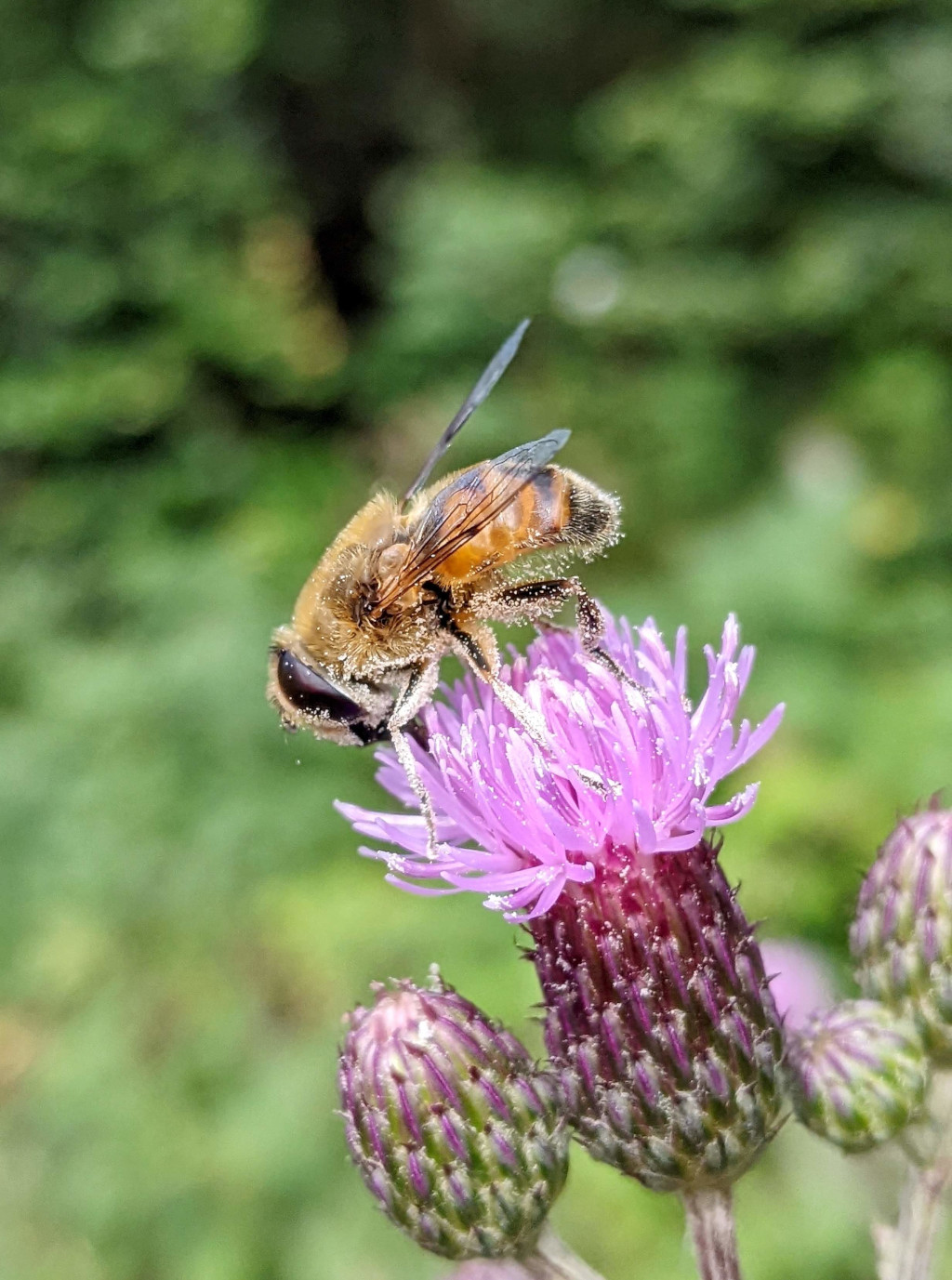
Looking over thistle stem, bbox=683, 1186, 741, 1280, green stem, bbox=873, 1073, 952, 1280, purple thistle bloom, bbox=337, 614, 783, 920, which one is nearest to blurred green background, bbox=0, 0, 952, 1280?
green stem, bbox=873, 1073, 952, 1280

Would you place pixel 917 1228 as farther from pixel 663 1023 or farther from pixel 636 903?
pixel 636 903

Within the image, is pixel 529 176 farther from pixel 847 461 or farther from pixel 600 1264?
pixel 600 1264

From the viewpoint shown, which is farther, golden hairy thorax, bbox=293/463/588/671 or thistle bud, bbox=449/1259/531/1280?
thistle bud, bbox=449/1259/531/1280

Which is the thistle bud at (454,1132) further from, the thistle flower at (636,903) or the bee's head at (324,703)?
the bee's head at (324,703)

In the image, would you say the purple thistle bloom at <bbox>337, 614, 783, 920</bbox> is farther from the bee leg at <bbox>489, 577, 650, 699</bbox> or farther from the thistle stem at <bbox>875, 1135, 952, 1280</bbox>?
the thistle stem at <bbox>875, 1135, 952, 1280</bbox>

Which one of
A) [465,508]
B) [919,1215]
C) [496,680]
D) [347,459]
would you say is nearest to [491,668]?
[496,680]

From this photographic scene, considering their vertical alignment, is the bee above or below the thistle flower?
above

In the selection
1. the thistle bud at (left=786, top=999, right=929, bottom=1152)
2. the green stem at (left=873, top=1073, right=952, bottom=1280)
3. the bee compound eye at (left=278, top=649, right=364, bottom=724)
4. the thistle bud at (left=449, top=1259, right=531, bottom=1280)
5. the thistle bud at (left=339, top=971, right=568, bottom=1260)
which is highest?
the bee compound eye at (left=278, top=649, right=364, bottom=724)

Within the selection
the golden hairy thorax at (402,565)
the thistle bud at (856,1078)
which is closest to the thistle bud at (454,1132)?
the thistle bud at (856,1078)
